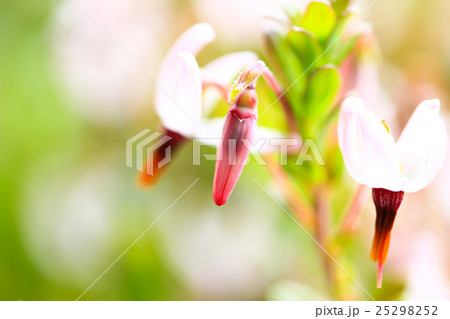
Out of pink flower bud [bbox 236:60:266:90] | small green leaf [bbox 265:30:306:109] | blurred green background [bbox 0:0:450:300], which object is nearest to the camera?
pink flower bud [bbox 236:60:266:90]

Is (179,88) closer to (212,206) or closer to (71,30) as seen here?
(212,206)

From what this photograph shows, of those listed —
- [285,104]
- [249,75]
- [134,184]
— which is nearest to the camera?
[249,75]

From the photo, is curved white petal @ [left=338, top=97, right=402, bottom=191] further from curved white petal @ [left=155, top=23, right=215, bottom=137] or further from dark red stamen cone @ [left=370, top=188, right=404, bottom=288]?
curved white petal @ [left=155, top=23, right=215, bottom=137]

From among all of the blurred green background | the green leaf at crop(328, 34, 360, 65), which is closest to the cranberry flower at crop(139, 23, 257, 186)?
the green leaf at crop(328, 34, 360, 65)

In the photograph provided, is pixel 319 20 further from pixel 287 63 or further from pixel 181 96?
pixel 181 96

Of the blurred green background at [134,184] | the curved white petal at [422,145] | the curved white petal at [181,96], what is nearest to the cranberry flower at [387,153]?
the curved white petal at [422,145]

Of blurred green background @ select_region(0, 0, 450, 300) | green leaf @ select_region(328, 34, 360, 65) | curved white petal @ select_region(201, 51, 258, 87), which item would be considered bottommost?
blurred green background @ select_region(0, 0, 450, 300)

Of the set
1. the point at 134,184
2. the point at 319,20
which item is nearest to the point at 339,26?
the point at 319,20
